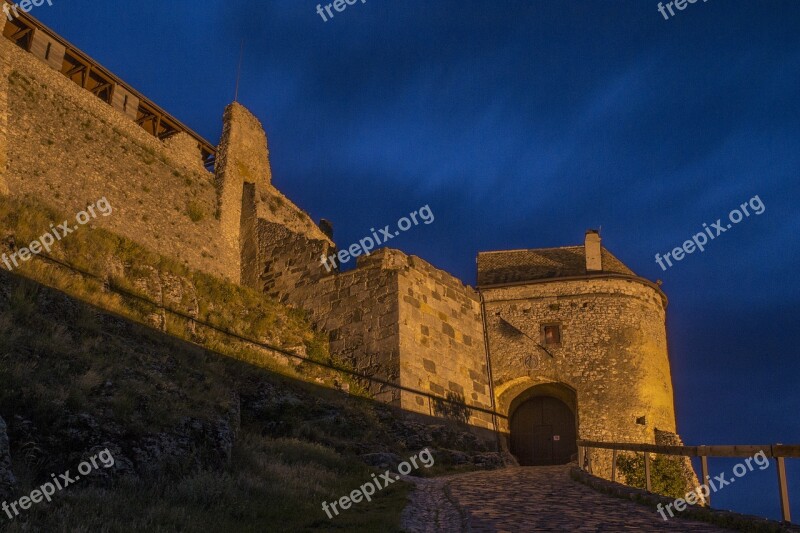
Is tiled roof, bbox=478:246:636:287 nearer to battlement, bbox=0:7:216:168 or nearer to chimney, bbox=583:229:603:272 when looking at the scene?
chimney, bbox=583:229:603:272

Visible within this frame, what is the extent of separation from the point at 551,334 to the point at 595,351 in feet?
5.47

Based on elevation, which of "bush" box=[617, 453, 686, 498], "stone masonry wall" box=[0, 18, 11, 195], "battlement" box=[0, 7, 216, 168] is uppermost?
"battlement" box=[0, 7, 216, 168]

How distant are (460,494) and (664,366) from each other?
1590 cm

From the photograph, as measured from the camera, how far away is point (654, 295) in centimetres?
2700

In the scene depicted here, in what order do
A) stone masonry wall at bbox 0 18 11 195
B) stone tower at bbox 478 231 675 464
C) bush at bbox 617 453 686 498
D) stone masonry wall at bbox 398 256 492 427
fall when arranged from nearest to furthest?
stone masonry wall at bbox 0 18 11 195, stone masonry wall at bbox 398 256 492 427, bush at bbox 617 453 686 498, stone tower at bbox 478 231 675 464

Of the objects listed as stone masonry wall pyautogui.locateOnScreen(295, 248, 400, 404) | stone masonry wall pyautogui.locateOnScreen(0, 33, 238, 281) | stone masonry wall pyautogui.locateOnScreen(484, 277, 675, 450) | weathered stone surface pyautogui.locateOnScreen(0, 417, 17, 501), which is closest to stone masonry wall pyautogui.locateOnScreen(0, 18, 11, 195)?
stone masonry wall pyautogui.locateOnScreen(0, 33, 238, 281)

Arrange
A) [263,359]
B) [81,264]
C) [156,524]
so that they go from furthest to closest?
[263,359] < [81,264] < [156,524]

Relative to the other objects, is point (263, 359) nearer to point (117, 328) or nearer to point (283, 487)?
point (117, 328)

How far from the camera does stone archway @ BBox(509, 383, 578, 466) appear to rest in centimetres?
2542

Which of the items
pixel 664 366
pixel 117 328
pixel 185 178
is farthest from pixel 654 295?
pixel 117 328

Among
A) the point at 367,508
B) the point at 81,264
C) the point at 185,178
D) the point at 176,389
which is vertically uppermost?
the point at 185,178

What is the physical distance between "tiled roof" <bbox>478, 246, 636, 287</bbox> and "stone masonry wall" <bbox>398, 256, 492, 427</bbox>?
2.61 m

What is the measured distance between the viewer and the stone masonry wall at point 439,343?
21047mm

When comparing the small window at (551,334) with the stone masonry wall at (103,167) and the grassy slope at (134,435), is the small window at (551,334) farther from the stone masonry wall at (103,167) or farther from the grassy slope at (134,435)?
the grassy slope at (134,435)
